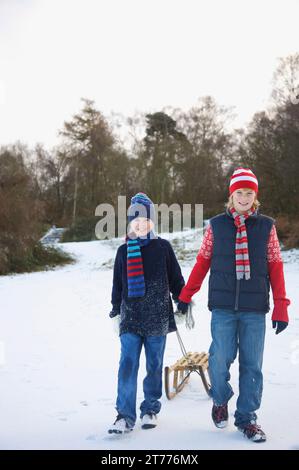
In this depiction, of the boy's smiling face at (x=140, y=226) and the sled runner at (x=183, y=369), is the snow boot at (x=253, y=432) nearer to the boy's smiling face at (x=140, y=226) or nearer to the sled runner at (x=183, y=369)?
the sled runner at (x=183, y=369)

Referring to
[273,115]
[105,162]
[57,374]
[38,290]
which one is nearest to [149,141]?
[105,162]

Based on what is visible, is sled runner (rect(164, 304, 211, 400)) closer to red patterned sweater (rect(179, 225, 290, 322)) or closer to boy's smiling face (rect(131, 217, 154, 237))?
red patterned sweater (rect(179, 225, 290, 322))

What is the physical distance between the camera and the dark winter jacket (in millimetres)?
3281

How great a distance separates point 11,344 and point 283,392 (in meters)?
3.54

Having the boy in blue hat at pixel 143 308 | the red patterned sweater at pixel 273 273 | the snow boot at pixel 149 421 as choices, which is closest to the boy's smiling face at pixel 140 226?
the boy in blue hat at pixel 143 308

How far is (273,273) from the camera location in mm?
3129

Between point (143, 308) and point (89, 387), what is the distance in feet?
4.52

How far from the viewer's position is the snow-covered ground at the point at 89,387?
120 inches

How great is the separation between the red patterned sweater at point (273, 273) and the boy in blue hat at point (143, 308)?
210 mm

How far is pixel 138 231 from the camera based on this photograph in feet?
11.2

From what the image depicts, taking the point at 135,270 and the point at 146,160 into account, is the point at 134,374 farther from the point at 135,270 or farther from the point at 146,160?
the point at 146,160

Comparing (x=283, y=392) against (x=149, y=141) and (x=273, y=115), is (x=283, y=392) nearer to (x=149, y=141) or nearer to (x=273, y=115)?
(x=273, y=115)

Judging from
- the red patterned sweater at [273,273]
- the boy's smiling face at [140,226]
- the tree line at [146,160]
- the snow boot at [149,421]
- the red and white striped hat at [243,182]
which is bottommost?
the snow boot at [149,421]

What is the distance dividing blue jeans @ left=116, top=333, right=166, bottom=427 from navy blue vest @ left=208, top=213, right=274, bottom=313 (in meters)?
0.54
